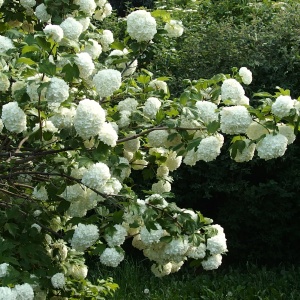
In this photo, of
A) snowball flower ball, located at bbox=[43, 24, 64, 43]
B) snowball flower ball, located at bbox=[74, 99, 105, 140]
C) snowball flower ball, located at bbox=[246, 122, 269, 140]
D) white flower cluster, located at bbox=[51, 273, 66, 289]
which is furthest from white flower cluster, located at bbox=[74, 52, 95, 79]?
white flower cluster, located at bbox=[51, 273, 66, 289]

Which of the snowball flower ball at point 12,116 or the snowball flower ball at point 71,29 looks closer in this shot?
the snowball flower ball at point 12,116

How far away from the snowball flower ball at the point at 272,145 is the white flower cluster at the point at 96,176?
0.65 metres

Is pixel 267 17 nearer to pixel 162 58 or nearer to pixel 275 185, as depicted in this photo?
pixel 162 58

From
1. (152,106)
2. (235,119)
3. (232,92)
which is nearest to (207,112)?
(232,92)

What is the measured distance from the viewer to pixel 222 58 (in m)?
5.99

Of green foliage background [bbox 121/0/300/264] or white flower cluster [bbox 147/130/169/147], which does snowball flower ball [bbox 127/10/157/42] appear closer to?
white flower cluster [bbox 147/130/169/147]

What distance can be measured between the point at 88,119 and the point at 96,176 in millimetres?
245

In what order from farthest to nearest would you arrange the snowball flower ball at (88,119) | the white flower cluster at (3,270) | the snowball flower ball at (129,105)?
1. the snowball flower ball at (129,105)
2. the snowball flower ball at (88,119)
3. the white flower cluster at (3,270)

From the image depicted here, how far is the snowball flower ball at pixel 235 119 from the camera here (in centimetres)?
279

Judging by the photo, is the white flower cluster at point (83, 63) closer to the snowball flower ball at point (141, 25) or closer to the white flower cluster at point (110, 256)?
the snowball flower ball at point (141, 25)

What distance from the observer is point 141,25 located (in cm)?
327

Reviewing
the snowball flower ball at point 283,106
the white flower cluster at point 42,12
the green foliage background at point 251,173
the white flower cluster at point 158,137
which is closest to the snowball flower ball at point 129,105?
the white flower cluster at point 158,137

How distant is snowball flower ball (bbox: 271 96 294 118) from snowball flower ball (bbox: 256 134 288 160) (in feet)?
0.32

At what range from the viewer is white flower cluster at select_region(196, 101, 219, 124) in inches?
119
